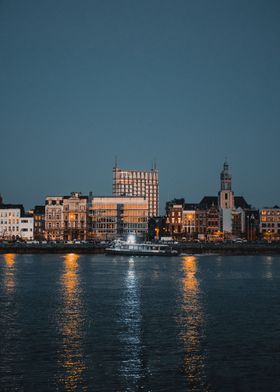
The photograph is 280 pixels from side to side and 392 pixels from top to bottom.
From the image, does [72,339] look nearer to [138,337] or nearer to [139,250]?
[138,337]

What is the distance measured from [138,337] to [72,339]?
13.7ft

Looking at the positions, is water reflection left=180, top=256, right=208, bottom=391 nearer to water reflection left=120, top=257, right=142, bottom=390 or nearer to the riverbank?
Result: water reflection left=120, top=257, right=142, bottom=390

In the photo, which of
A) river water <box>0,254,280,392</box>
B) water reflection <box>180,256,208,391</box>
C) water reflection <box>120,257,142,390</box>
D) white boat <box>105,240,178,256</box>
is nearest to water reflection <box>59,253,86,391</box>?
river water <box>0,254,280,392</box>

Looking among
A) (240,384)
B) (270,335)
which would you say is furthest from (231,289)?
(240,384)

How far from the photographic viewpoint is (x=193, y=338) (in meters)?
42.3

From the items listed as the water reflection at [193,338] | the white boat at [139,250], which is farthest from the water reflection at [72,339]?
the white boat at [139,250]

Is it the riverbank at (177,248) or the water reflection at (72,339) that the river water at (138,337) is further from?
the riverbank at (177,248)

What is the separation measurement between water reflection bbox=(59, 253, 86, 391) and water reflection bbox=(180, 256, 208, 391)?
17.9 ft

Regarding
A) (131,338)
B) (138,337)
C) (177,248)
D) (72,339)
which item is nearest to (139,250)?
(177,248)

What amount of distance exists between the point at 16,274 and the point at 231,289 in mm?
32442

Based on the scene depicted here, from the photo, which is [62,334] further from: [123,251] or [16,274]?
[123,251]

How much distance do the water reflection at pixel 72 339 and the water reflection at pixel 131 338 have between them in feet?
7.73

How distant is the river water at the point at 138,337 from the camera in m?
32.5

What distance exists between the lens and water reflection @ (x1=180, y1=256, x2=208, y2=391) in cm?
3272
